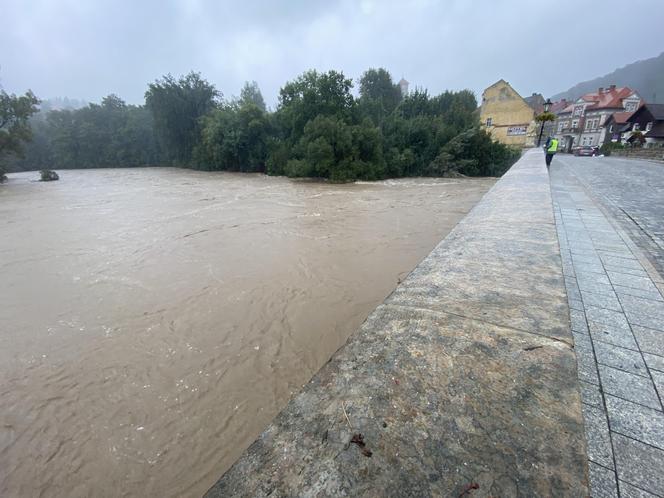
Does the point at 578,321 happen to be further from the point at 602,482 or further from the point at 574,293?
the point at 602,482

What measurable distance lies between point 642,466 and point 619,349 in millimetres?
1147

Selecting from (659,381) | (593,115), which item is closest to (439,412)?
(659,381)

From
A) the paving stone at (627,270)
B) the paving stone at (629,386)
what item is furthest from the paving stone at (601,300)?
the paving stone at (629,386)

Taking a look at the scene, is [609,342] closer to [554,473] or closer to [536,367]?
[536,367]

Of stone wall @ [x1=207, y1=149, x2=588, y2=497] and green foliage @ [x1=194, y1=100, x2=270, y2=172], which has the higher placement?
green foliage @ [x1=194, y1=100, x2=270, y2=172]

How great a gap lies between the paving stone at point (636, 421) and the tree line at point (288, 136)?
20.5 meters

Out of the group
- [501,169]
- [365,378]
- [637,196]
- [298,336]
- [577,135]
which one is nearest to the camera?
[365,378]

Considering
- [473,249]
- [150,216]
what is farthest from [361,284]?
[150,216]

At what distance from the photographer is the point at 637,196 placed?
7973mm

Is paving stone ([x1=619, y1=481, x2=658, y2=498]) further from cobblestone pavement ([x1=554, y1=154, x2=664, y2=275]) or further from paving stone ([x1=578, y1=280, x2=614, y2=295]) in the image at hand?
cobblestone pavement ([x1=554, y1=154, x2=664, y2=275])

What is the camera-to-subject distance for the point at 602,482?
120 centimetres

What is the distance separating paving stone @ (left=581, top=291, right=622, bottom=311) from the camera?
266 centimetres

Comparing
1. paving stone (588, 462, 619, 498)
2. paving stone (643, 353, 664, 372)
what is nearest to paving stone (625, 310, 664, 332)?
paving stone (643, 353, 664, 372)

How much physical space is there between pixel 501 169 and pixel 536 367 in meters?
26.7
